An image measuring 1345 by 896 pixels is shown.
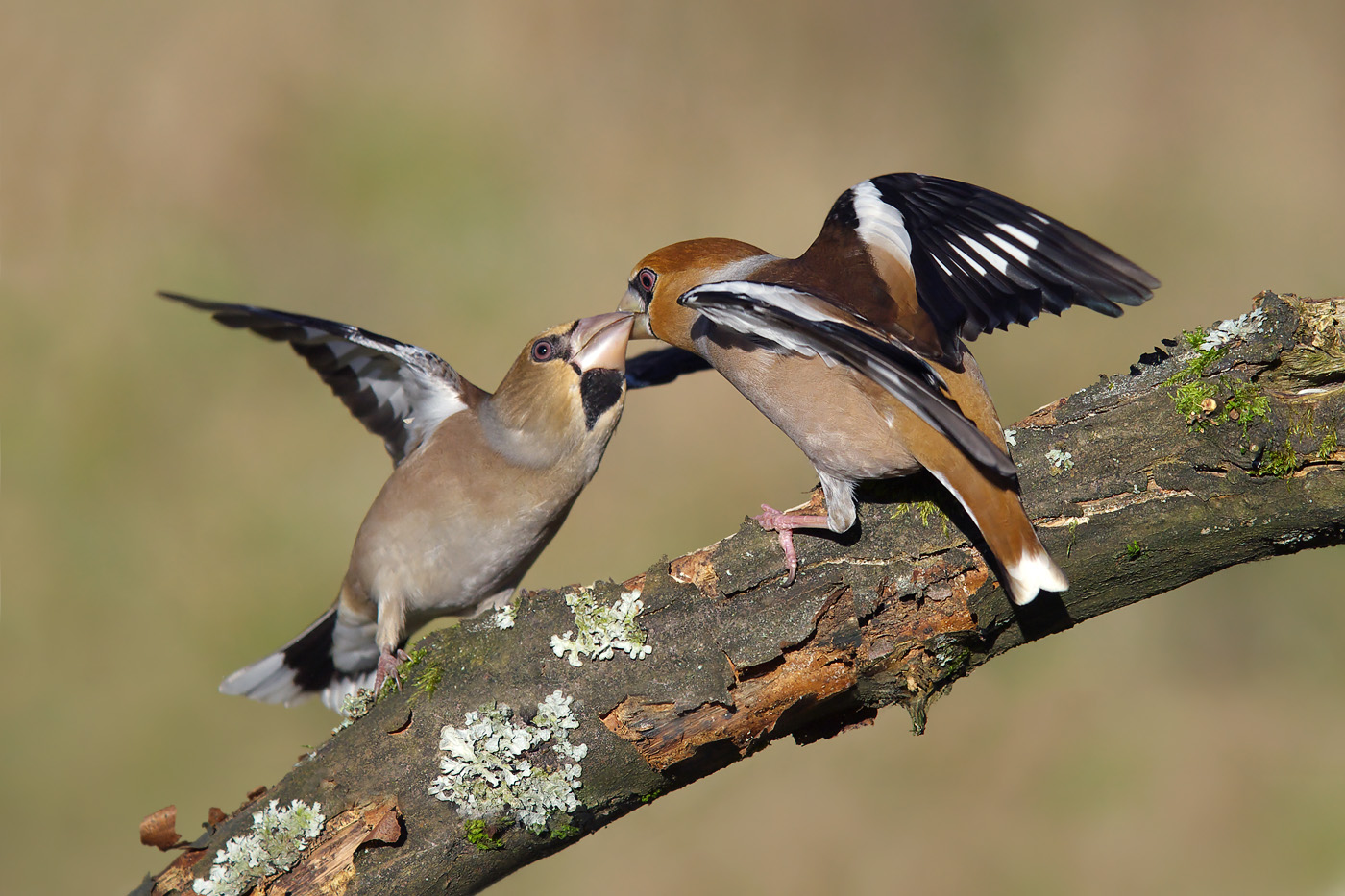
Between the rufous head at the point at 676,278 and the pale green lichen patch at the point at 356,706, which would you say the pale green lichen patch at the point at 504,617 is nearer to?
the pale green lichen patch at the point at 356,706

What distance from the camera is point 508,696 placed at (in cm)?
210

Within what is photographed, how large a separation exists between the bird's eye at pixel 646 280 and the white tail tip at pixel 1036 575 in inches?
60.0

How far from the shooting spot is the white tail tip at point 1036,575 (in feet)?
6.55

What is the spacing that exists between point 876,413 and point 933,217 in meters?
0.71

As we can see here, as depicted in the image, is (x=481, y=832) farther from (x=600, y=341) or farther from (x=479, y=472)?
(x=600, y=341)

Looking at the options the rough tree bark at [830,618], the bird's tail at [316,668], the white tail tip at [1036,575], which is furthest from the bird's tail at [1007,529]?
the bird's tail at [316,668]

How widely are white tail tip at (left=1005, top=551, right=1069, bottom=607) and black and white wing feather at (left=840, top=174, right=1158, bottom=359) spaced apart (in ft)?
1.85

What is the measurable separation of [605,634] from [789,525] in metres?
0.52

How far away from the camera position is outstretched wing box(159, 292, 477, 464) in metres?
2.91

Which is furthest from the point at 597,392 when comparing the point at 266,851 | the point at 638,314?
the point at 266,851

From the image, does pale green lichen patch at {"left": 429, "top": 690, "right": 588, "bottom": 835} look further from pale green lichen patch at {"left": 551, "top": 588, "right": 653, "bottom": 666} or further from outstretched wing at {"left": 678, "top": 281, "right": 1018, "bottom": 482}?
outstretched wing at {"left": 678, "top": 281, "right": 1018, "bottom": 482}

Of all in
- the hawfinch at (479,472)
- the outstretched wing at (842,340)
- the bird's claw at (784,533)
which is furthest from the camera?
the hawfinch at (479,472)

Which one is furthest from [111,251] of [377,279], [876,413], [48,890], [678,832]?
[876,413]

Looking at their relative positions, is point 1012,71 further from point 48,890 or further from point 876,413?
point 48,890
